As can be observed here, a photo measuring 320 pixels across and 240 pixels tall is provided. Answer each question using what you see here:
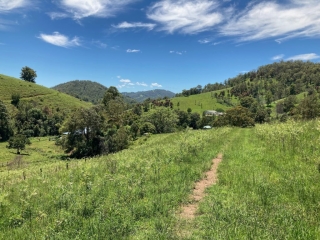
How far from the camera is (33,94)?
166 meters

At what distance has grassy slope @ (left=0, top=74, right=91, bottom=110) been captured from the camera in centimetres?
15438

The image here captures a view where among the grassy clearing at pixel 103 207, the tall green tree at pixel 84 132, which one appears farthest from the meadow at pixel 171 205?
the tall green tree at pixel 84 132

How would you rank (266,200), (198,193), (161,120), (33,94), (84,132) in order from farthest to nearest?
1. (33,94)
2. (161,120)
3. (84,132)
4. (198,193)
5. (266,200)

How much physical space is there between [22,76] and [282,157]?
22785cm

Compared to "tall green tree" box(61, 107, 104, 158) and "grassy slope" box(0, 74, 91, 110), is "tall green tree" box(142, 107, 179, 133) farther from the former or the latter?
"grassy slope" box(0, 74, 91, 110)

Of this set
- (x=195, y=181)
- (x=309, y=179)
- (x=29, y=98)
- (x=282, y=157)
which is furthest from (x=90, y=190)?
(x=29, y=98)

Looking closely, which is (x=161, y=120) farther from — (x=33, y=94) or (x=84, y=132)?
(x=33, y=94)

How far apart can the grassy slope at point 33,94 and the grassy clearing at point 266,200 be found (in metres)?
165

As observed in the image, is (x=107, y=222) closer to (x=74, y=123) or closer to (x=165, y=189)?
(x=165, y=189)

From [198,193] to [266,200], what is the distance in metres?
2.43

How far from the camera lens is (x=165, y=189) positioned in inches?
346

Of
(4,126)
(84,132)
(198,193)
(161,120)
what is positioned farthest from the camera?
(4,126)

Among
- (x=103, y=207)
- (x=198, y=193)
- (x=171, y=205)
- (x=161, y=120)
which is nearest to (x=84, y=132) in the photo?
(x=161, y=120)

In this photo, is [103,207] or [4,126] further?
[4,126]
